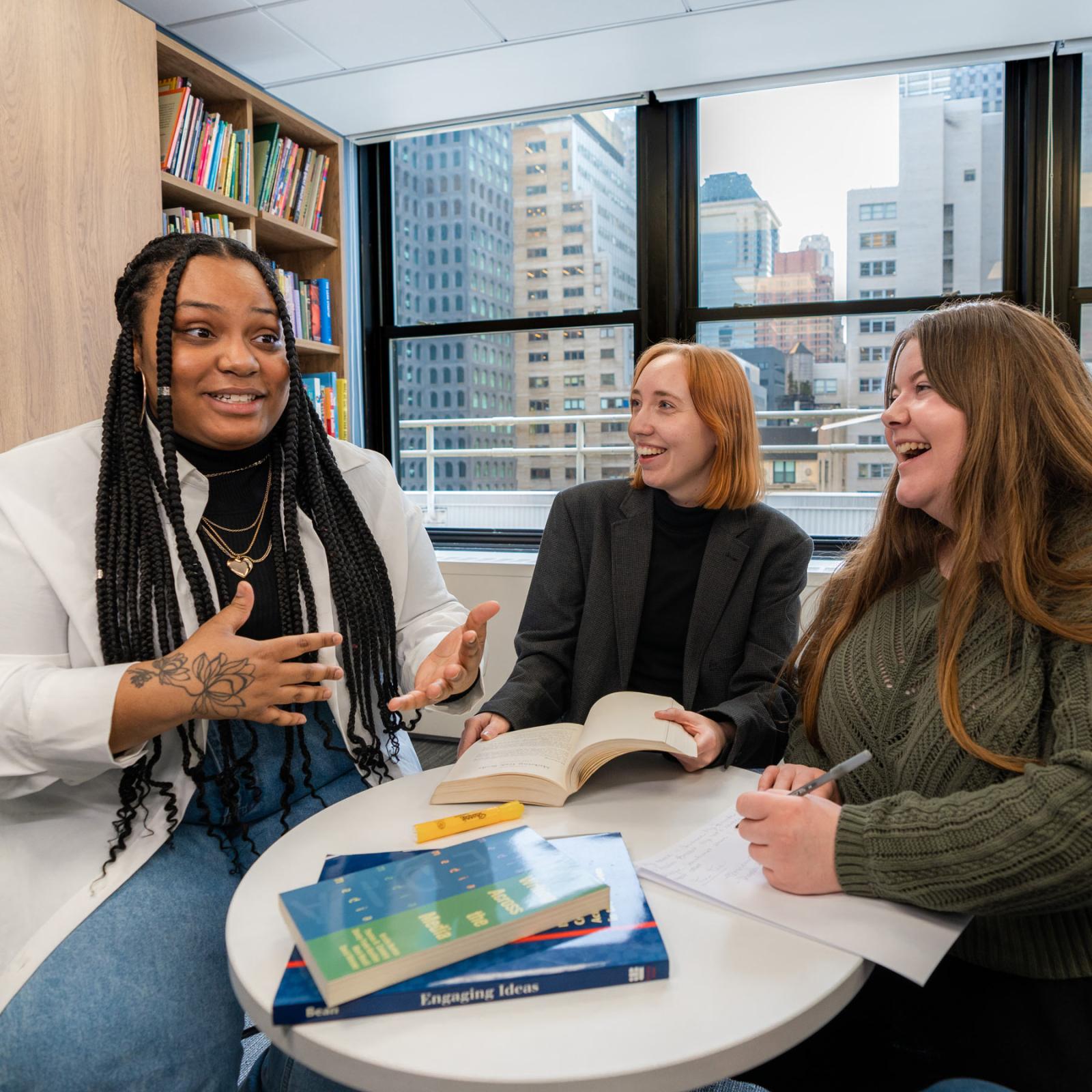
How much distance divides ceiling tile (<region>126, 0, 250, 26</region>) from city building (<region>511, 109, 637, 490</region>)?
139cm

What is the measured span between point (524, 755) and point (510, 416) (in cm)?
277

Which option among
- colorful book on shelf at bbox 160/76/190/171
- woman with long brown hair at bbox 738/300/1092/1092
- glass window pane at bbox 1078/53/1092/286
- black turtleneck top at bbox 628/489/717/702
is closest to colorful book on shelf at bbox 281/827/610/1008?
woman with long brown hair at bbox 738/300/1092/1092

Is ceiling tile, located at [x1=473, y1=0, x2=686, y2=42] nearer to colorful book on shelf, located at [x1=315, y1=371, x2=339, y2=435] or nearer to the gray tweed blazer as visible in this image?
colorful book on shelf, located at [x1=315, y1=371, x2=339, y2=435]

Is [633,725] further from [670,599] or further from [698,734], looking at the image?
[670,599]

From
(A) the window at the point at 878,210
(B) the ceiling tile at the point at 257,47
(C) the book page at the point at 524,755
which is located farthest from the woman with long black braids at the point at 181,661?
(A) the window at the point at 878,210

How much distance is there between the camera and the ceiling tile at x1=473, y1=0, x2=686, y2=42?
8.44ft

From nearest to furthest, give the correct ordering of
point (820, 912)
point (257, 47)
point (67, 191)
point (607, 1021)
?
point (607, 1021)
point (820, 912)
point (67, 191)
point (257, 47)

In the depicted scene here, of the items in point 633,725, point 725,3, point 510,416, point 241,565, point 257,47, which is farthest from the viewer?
point 510,416

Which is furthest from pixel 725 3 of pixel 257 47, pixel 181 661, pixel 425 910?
pixel 425 910

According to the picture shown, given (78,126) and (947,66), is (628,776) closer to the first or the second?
(78,126)

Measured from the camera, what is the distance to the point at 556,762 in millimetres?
1197

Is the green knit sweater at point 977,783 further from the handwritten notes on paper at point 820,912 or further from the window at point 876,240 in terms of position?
the window at point 876,240

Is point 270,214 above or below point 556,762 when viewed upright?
above

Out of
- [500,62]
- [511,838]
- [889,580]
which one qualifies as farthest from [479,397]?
[511,838]
